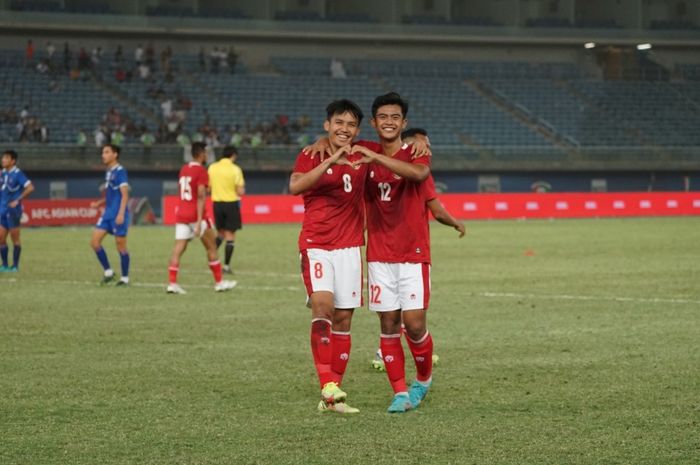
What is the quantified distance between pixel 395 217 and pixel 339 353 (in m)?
1.03

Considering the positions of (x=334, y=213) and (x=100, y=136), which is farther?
(x=100, y=136)

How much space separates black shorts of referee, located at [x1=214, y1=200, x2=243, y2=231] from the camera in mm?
23109

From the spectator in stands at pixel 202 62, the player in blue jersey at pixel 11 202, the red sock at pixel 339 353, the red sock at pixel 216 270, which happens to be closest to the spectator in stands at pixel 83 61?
the spectator in stands at pixel 202 62

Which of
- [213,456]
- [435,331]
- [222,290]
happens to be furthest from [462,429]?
[222,290]

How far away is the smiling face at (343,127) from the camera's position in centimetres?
853

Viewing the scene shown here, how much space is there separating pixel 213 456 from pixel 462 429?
1.64 metres

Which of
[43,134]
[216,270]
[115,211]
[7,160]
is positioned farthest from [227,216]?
[43,134]

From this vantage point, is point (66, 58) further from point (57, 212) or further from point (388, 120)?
point (388, 120)

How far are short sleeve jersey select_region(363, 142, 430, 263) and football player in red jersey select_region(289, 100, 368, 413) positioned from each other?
0.15m

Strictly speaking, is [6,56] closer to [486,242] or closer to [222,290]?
[486,242]

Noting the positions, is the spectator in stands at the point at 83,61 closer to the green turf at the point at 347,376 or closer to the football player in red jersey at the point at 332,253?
the green turf at the point at 347,376

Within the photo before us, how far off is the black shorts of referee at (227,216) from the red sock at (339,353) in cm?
1446

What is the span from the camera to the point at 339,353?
8750 mm

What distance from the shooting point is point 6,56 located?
186ft
